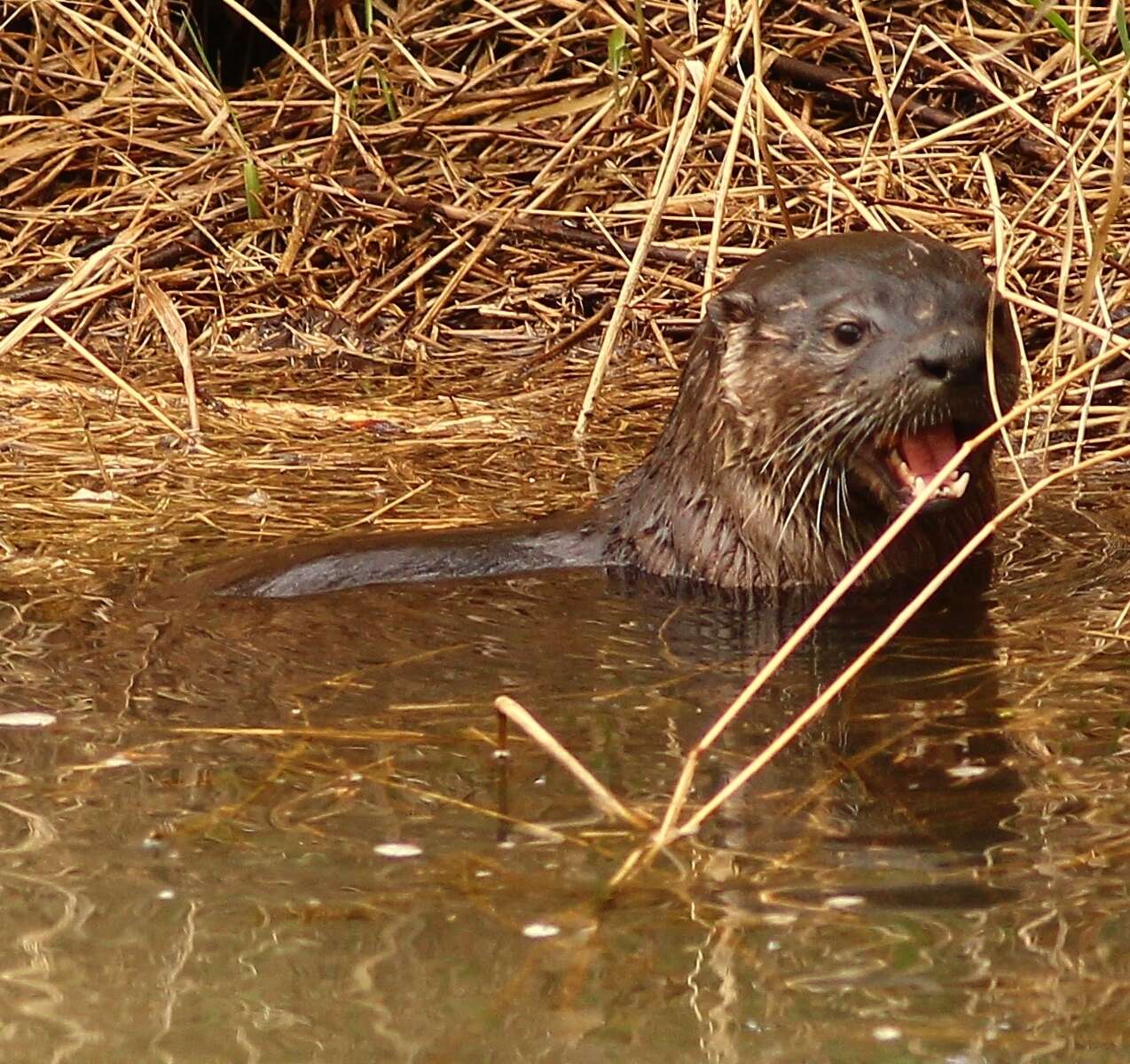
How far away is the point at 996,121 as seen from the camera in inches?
206

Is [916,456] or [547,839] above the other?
[547,839]

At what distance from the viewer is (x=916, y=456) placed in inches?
126

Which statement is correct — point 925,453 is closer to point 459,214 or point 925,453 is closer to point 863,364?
point 863,364

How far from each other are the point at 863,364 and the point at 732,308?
0.29 meters

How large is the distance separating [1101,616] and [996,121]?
2.45 metres

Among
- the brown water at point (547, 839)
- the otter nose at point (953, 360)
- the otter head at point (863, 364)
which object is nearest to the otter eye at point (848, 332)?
the otter head at point (863, 364)

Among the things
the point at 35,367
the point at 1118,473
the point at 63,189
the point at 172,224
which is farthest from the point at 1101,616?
the point at 63,189

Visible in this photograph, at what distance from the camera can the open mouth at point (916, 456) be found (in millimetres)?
3199

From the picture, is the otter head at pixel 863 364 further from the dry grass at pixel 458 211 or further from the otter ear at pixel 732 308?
the dry grass at pixel 458 211

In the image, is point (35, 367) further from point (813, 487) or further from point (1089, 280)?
point (1089, 280)

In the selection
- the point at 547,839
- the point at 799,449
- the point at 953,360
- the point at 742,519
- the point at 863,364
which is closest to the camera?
the point at 547,839

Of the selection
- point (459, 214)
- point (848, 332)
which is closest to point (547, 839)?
point (848, 332)

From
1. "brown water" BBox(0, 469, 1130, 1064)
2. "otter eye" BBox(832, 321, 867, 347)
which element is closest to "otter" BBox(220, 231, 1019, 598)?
"otter eye" BBox(832, 321, 867, 347)

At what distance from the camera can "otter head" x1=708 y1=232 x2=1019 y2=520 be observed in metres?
3.04
